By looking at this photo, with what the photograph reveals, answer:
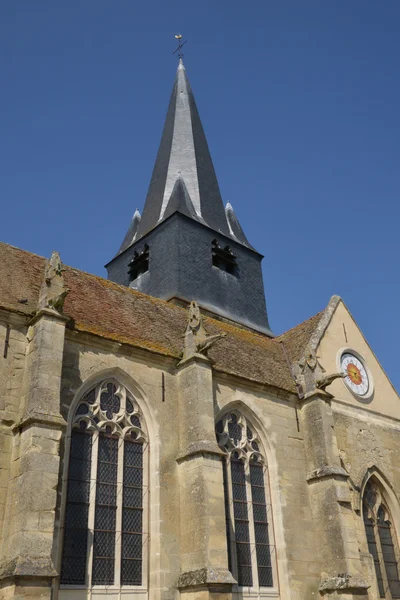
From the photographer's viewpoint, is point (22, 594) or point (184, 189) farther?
point (184, 189)

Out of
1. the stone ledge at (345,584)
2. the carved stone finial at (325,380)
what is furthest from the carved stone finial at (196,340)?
the stone ledge at (345,584)

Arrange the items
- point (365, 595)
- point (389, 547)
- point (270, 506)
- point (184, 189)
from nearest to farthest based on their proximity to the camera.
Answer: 1. point (365, 595)
2. point (270, 506)
3. point (389, 547)
4. point (184, 189)

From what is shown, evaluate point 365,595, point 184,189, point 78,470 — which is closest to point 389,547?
point 365,595

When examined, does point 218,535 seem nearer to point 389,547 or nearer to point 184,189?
point 389,547

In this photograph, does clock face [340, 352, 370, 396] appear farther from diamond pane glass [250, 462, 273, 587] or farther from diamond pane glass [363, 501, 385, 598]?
diamond pane glass [250, 462, 273, 587]

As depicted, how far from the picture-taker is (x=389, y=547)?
1414cm

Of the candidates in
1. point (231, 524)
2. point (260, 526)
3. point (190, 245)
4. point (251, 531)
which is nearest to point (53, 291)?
point (231, 524)

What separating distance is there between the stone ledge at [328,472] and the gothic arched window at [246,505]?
3.55ft

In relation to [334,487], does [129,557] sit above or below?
below

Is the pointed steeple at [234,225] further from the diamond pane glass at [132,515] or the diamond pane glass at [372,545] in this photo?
the diamond pane glass at [132,515]

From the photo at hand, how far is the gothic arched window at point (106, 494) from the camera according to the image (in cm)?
958

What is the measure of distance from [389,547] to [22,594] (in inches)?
371

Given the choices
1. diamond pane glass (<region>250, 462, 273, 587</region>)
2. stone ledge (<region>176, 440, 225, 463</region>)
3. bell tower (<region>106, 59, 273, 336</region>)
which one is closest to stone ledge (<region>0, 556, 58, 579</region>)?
stone ledge (<region>176, 440, 225, 463</region>)

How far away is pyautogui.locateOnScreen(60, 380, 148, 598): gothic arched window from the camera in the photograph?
Answer: 9.58 meters
